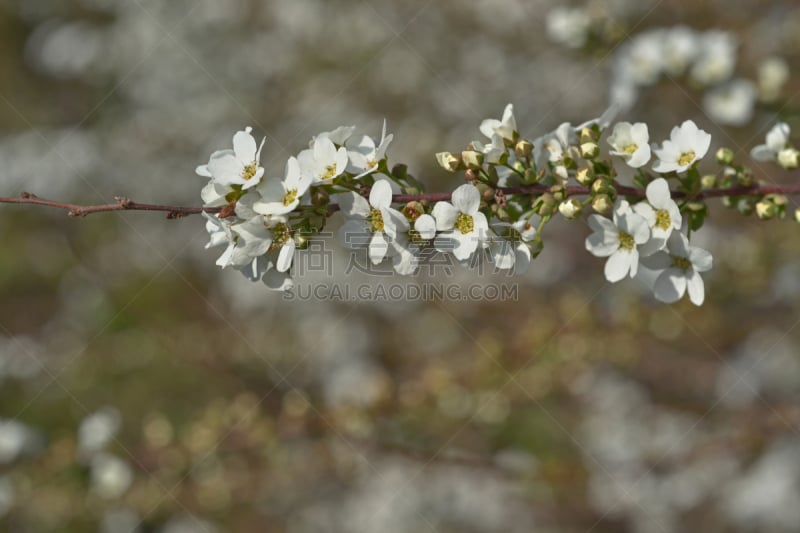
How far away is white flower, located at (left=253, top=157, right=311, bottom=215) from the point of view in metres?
Answer: 1.82

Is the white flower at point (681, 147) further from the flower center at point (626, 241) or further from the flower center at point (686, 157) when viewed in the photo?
the flower center at point (626, 241)

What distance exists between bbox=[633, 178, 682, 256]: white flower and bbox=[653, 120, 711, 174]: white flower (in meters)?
0.11

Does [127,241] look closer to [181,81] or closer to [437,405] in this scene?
[181,81]

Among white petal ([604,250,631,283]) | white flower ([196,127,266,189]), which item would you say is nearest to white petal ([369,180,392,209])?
white flower ([196,127,266,189])

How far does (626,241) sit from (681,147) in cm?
34

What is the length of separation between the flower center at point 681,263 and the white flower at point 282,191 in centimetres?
Answer: 113

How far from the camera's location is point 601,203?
1.88m

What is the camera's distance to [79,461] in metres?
3.80

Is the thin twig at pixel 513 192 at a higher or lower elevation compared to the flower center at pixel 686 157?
lower

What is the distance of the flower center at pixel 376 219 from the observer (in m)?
1.90

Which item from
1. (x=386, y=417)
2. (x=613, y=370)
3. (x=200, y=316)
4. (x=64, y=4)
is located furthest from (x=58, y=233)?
(x=613, y=370)

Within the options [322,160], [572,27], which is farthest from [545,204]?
[572,27]

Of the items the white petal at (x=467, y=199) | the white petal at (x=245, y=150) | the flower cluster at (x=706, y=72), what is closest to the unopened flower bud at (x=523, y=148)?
the white petal at (x=467, y=199)

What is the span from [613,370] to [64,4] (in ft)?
26.3
